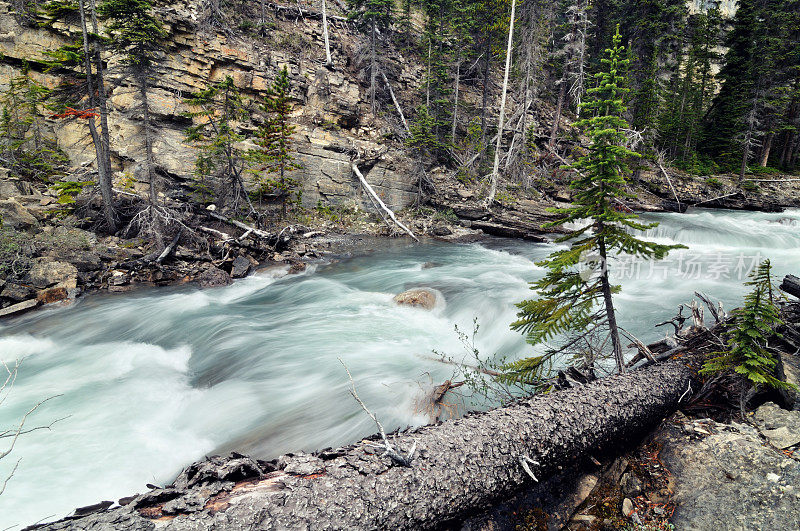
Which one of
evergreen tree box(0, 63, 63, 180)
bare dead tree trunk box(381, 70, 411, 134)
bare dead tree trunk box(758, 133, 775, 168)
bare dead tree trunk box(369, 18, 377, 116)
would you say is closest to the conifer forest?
evergreen tree box(0, 63, 63, 180)

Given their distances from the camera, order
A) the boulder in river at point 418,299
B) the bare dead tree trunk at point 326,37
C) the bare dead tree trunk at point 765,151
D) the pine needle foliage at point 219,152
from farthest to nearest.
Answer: the bare dead tree trunk at point 765,151 → the bare dead tree trunk at point 326,37 → the pine needle foliage at point 219,152 → the boulder in river at point 418,299

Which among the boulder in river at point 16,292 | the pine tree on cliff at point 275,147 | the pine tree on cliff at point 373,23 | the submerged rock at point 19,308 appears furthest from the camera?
the pine tree on cliff at point 373,23

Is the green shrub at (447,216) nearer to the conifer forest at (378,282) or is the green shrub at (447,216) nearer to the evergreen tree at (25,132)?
the conifer forest at (378,282)

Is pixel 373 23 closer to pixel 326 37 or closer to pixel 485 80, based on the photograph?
pixel 326 37

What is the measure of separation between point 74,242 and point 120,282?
6.81ft

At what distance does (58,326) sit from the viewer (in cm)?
808

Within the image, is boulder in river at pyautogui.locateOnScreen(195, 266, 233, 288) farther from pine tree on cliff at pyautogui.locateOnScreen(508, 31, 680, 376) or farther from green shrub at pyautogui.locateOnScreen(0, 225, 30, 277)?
pine tree on cliff at pyautogui.locateOnScreen(508, 31, 680, 376)

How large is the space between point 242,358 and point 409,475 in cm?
594

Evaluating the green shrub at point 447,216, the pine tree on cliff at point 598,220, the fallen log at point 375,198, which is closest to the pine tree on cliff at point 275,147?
the fallen log at point 375,198

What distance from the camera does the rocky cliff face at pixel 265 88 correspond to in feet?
→ 47.0

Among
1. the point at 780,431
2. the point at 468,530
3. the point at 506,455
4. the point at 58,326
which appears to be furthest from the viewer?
the point at 58,326

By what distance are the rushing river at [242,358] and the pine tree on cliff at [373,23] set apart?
1427 centimetres

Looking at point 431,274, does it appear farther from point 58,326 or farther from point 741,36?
point 741,36

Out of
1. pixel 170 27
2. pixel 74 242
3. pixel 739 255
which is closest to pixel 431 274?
pixel 74 242
